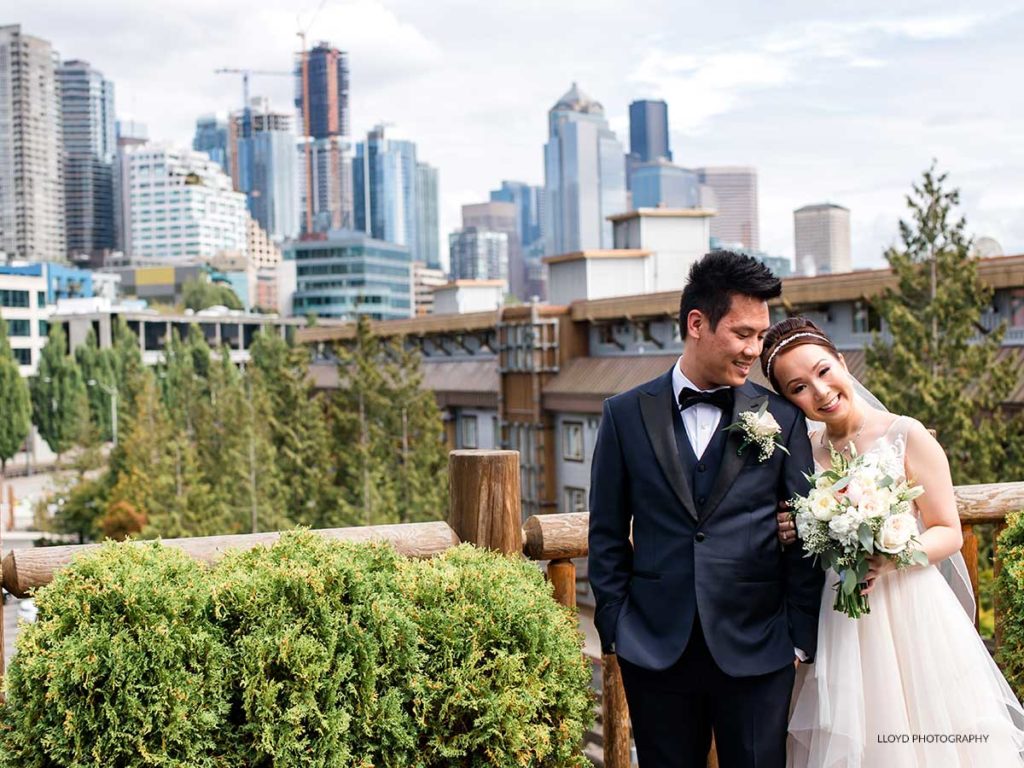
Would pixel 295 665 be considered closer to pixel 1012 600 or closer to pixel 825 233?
pixel 1012 600

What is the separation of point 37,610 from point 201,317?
9561 cm

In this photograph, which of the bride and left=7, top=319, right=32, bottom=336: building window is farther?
left=7, top=319, right=32, bottom=336: building window

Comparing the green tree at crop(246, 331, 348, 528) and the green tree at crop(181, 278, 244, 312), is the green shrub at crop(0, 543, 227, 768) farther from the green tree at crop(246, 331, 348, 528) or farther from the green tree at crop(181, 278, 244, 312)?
the green tree at crop(181, 278, 244, 312)

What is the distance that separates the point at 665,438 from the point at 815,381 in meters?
0.54

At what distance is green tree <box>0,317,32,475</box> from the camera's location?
60.8m

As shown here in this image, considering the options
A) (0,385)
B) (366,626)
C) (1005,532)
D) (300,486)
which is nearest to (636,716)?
(366,626)

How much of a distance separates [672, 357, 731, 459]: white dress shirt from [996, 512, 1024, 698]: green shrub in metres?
1.47

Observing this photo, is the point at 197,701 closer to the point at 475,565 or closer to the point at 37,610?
the point at 37,610

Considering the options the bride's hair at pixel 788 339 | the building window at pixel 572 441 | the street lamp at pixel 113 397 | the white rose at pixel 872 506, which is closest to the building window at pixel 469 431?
the building window at pixel 572 441

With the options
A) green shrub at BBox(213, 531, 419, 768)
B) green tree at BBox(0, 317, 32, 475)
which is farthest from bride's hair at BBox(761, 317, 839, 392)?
green tree at BBox(0, 317, 32, 475)

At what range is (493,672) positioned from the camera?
3.51 m

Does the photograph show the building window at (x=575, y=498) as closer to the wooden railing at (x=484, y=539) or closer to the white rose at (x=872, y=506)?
the wooden railing at (x=484, y=539)

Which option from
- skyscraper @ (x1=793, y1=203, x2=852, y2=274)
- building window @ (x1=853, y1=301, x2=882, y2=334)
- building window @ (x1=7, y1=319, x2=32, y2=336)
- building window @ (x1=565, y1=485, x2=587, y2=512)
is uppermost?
skyscraper @ (x1=793, y1=203, x2=852, y2=274)

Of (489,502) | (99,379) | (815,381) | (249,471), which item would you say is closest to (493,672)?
(489,502)
